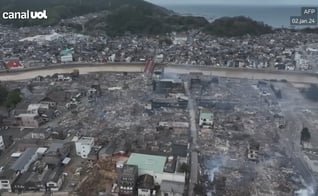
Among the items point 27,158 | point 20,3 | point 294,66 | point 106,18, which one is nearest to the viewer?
point 27,158

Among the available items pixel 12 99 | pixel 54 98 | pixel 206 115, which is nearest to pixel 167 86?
pixel 206 115

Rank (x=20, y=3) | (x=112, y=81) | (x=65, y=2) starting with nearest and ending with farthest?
(x=112, y=81)
(x=20, y=3)
(x=65, y=2)

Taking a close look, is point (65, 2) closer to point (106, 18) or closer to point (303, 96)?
point (106, 18)

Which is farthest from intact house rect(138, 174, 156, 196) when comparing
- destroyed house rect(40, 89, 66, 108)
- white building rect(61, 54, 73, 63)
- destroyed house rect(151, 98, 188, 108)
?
white building rect(61, 54, 73, 63)

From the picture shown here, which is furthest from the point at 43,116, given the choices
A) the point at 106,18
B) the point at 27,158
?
the point at 106,18

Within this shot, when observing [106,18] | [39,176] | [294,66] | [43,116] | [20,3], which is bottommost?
[39,176]

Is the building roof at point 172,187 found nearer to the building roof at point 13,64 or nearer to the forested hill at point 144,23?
the building roof at point 13,64

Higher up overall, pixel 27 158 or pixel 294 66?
pixel 294 66
